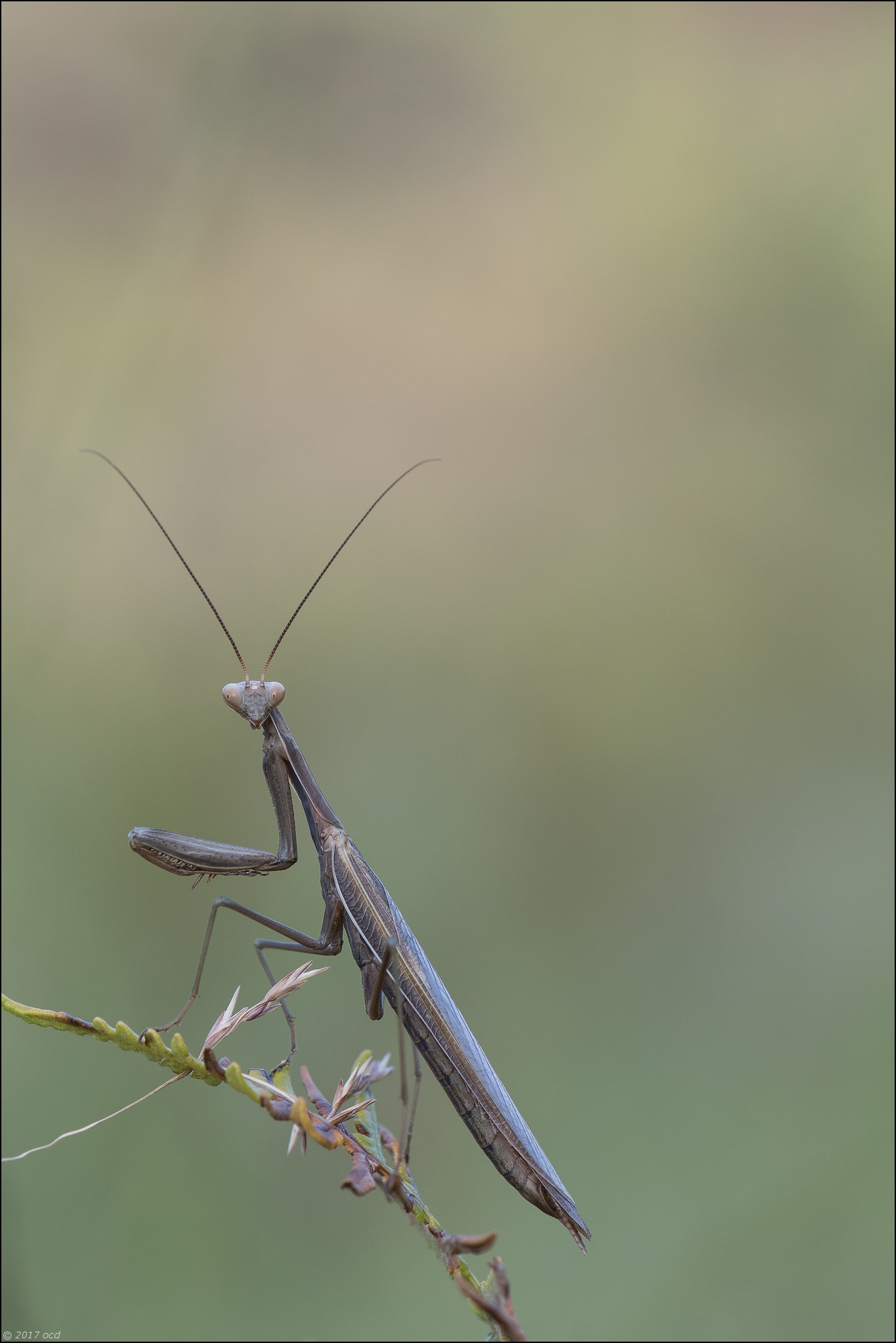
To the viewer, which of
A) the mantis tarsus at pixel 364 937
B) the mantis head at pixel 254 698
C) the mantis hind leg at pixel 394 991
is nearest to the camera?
the mantis tarsus at pixel 364 937

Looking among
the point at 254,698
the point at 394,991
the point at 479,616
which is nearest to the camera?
the point at 394,991

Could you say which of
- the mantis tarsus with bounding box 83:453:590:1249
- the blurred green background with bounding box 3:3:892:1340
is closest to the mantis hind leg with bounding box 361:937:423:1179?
the mantis tarsus with bounding box 83:453:590:1249

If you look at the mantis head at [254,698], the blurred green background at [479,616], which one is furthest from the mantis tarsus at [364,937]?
the blurred green background at [479,616]

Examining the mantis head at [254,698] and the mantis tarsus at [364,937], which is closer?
the mantis tarsus at [364,937]

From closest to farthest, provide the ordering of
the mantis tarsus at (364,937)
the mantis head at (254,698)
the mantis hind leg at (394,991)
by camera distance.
Answer: the mantis tarsus at (364,937), the mantis hind leg at (394,991), the mantis head at (254,698)

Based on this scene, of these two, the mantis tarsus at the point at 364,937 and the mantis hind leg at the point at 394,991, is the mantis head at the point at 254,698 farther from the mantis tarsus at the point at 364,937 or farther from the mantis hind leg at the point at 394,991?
the mantis hind leg at the point at 394,991

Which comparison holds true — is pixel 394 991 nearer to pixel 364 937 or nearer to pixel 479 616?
pixel 364 937

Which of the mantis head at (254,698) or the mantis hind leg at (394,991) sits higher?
the mantis head at (254,698)

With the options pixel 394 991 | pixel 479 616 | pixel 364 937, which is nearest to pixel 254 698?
pixel 364 937
